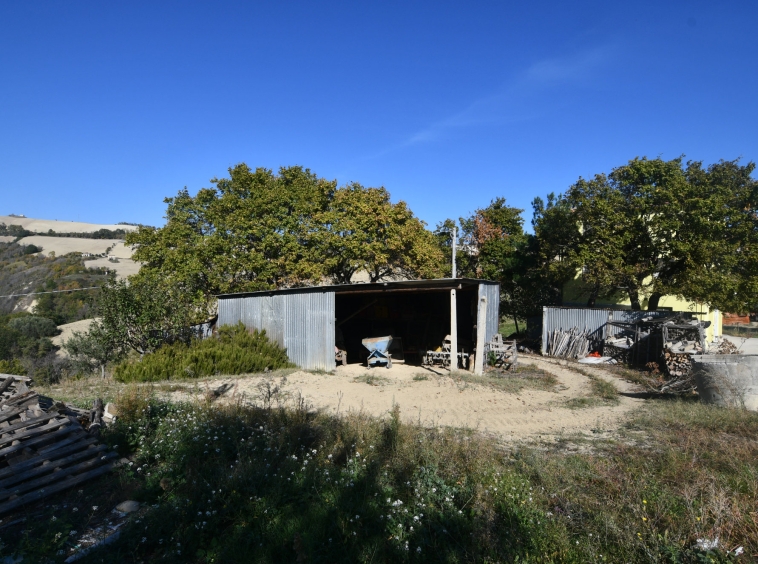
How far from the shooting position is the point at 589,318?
21250mm

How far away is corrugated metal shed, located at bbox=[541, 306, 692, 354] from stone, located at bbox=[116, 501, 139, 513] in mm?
19153

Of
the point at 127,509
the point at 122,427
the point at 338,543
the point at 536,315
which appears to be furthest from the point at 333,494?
the point at 536,315

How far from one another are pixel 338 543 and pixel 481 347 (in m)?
12.0

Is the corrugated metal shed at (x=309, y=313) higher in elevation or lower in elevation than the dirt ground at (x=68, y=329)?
higher

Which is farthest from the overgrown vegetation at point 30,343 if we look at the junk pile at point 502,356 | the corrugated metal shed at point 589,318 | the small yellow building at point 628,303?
the small yellow building at point 628,303

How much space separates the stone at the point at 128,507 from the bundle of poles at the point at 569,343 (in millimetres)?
18927

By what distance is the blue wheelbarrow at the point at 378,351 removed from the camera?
56.1 feet

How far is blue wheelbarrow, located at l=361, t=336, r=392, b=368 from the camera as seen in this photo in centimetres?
1711

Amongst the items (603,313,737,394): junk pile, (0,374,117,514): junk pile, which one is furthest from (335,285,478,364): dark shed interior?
(0,374,117,514): junk pile

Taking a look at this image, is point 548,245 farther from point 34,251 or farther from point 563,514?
point 34,251

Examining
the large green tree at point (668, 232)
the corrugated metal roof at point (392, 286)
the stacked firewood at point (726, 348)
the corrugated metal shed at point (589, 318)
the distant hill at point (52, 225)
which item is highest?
the distant hill at point (52, 225)

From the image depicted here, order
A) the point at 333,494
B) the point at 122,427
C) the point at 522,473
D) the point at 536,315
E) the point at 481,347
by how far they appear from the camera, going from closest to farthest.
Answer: the point at 333,494
the point at 522,473
the point at 122,427
the point at 481,347
the point at 536,315

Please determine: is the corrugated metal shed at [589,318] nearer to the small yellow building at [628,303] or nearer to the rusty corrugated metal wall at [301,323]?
the small yellow building at [628,303]

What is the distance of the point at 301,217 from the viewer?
23812 mm
